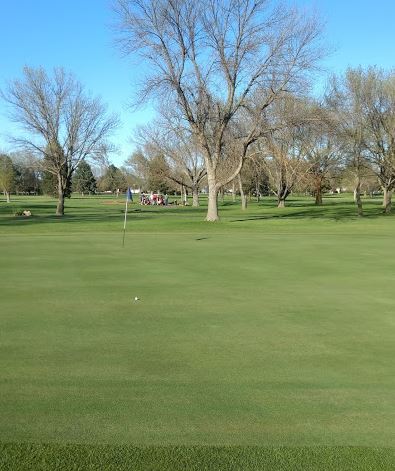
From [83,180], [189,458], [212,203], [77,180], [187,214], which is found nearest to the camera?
[189,458]

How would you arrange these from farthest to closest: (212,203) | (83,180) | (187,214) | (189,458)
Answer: (83,180) < (187,214) < (212,203) < (189,458)

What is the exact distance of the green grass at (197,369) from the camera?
4129 millimetres

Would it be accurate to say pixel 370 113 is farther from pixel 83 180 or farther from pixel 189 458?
pixel 83 180

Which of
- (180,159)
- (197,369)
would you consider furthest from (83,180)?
(197,369)

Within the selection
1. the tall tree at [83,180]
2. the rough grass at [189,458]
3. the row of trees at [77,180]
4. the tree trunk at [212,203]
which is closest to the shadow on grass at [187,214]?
the tree trunk at [212,203]

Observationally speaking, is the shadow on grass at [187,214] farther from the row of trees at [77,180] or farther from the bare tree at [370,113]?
the row of trees at [77,180]

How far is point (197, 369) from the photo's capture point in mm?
6066

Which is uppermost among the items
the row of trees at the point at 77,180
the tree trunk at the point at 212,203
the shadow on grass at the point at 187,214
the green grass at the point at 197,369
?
the row of trees at the point at 77,180

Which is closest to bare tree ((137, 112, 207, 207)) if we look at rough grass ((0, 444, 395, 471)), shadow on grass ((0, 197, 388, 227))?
shadow on grass ((0, 197, 388, 227))

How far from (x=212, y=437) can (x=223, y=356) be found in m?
→ 2.27

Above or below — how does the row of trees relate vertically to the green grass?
above

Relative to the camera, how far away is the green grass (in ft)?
13.5

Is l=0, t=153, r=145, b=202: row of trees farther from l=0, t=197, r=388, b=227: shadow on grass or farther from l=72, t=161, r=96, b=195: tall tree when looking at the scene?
l=0, t=197, r=388, b=227: shadow on grass

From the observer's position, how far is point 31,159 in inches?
2270
